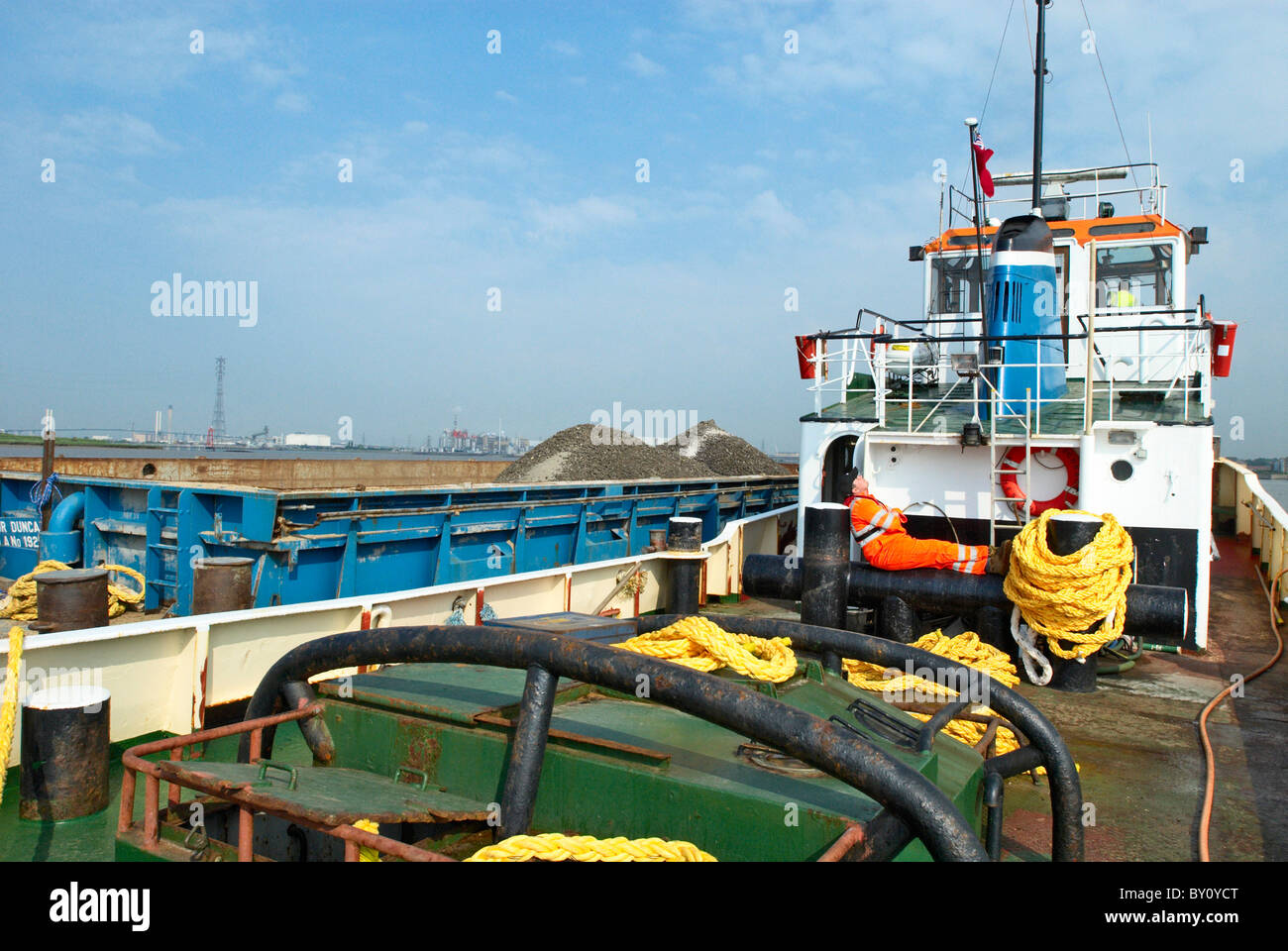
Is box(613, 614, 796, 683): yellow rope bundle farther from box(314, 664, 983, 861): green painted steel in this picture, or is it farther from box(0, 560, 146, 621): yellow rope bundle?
box(0, 560, 146, 621): yellow rope bundle

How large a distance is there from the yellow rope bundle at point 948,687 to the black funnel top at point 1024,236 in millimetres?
4201

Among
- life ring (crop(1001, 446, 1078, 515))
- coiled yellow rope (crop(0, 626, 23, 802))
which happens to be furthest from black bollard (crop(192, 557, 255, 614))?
life ring (crop(1001, 446, 1078, 515))

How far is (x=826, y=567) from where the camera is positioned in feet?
22.5

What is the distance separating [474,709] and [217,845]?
78cm

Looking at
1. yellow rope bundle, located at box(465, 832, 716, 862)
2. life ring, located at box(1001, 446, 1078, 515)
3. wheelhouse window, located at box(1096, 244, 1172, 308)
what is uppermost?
wheelhouse window, located at box(1096, 244, 1172, 308)

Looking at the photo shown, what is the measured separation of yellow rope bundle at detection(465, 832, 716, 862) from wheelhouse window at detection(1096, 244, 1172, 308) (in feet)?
35.3

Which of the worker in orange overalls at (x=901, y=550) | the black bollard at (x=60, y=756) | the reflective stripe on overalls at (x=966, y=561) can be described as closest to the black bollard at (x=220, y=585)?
the black bollard at (x=60, y=756)

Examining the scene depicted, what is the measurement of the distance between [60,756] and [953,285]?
1091cm

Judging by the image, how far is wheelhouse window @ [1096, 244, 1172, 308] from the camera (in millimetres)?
10867

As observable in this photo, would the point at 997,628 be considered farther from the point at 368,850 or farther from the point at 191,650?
the point at 368,850

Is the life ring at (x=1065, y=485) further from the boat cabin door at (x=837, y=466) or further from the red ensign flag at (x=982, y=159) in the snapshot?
the red ensign flag at (x=982, y=159)

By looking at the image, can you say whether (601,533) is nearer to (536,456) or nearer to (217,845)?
(536,456)
